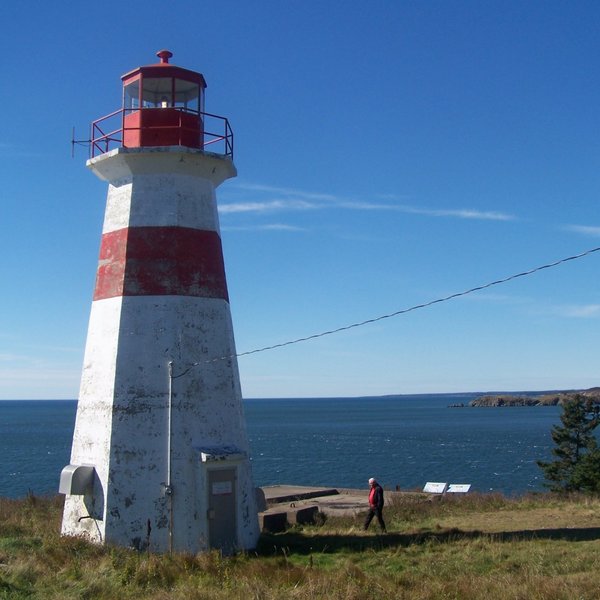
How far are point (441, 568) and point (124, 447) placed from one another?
5.17 meters

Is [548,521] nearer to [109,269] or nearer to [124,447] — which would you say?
[124,447]

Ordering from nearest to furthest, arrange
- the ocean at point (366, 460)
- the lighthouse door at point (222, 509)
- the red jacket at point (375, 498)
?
the lighthouse door at point (222, 509) < the red jacket at point (375, 498) < the ocean at point (366, 460)

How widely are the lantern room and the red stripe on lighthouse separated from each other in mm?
1573

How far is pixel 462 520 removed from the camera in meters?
16.4

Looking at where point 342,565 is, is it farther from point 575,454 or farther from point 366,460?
point 366,460

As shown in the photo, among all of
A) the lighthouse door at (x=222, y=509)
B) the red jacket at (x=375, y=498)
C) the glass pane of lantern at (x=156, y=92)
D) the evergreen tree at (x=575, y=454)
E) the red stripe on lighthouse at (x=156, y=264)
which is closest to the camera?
the lighthouse door at (x=222, y=509)

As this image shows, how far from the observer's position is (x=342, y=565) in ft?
37.5

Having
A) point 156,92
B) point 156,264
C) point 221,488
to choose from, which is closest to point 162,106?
point 156,92

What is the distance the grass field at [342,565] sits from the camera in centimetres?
927

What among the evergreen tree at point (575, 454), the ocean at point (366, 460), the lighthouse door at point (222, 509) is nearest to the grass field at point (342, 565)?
the lighthouse door at point (222, 509)

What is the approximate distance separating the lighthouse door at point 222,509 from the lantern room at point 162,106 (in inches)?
221

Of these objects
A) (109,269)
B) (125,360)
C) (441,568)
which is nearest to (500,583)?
(441,568)

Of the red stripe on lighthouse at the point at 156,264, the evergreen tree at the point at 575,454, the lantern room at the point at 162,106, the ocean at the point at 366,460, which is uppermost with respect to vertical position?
the lantern room at the point at 162,106

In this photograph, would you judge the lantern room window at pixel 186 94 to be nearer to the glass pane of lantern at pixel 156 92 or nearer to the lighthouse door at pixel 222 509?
the glass pane of lantern at pixel 156 92
